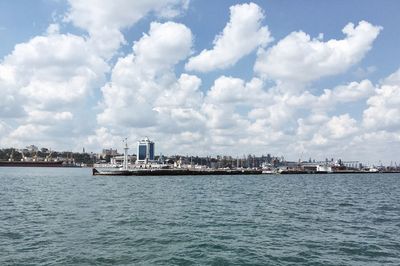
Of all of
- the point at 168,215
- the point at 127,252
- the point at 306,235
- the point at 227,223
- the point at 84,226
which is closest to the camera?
the point at 127,252

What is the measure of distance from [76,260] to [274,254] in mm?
11566

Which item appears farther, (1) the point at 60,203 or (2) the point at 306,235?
(1) the point at 60,203

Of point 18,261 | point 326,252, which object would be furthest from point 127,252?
point 326,252

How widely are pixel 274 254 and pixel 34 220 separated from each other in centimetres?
2329

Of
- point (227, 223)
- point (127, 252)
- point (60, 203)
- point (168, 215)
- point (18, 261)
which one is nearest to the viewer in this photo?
point (18, 261)

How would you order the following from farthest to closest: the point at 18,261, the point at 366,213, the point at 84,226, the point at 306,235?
the point at 366,213 → the point at 84,226 → the point at 306,235 → the point at 18,261

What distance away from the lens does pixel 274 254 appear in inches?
960

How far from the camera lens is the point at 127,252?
79.7 feet

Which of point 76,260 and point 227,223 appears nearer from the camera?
point 76,260

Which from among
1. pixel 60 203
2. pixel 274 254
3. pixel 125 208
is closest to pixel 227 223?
pixel 274 254

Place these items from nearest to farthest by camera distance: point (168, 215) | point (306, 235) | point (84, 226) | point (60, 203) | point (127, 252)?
1. point (127, 252)
2. point (306, 235)
3. point (84, 226)
4. point (168, 215)
5. point (60, 203)

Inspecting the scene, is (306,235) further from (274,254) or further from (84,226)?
(84,226)

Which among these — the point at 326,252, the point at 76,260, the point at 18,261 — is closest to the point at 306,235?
the point at 326,252

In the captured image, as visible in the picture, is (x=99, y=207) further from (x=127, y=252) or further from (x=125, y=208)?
(x=127, y=252)
